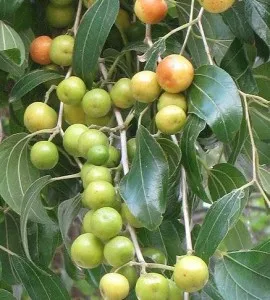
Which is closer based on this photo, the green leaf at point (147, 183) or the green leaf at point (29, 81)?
the green leaf at point (147, 183)

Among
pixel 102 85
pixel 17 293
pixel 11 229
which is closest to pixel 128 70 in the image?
pixel 102 85

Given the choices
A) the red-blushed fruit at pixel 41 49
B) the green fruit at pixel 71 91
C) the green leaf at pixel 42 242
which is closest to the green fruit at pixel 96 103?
the green fruit at pixel 71 91

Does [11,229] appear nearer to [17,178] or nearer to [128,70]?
[17,178]

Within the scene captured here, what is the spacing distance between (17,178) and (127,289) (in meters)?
0.26

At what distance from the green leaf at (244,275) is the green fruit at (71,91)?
0.26 metres

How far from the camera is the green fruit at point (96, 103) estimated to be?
0.89 m

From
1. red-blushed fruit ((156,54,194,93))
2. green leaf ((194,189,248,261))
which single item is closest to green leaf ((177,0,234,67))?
red-blushed fruit ((156,54,194,93))

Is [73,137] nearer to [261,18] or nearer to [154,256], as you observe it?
[154,256]

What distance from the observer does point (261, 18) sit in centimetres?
94

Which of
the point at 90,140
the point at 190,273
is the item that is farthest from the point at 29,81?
the point at 190,273

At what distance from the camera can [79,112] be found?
0.94m

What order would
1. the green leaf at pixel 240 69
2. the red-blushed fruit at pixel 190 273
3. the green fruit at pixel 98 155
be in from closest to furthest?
the red-blushed fruit at pixel 190 273
the green fruit at pixel 98 155
the green leaf at pixel 240 69

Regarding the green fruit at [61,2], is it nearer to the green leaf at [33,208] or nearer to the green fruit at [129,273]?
the green leaf at [33,208]

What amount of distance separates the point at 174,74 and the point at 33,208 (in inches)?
9.6
